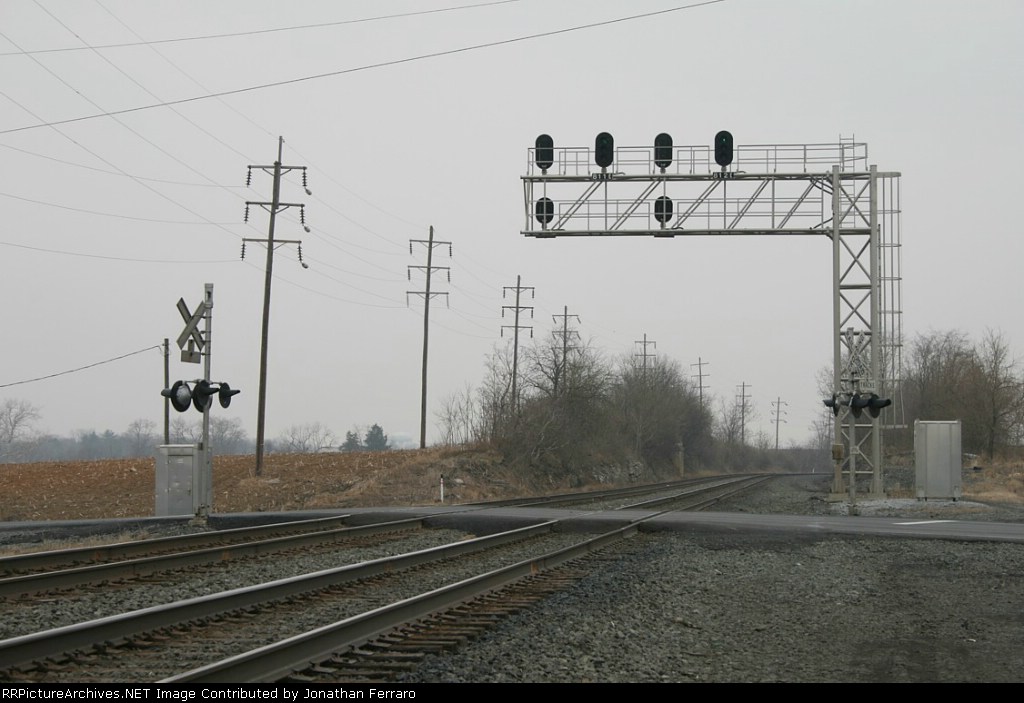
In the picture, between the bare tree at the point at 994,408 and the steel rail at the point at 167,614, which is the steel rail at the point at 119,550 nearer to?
the steel rail at the point at 167,614

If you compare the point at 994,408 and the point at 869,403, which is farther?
the point at 994,408

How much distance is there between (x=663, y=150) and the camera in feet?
93.0

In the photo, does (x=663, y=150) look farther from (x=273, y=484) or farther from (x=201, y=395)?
(x=273, y=484)

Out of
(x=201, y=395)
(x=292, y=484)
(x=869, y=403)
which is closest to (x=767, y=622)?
(x=201, y=395)

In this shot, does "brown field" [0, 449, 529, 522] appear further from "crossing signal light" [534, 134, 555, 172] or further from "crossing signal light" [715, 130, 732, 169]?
"crossing signal light" [715, 130, 732, 169]

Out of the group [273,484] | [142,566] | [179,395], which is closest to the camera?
[142,566]

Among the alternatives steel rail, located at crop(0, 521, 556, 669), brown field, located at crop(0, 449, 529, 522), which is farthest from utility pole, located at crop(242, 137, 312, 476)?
steel rail, located at crop(0, 521, 556, 669)

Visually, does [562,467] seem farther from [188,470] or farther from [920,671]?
[920,671]

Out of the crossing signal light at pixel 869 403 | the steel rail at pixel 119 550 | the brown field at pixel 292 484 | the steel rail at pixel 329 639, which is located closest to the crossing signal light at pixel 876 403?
the crossing signal light at pixel 869 403

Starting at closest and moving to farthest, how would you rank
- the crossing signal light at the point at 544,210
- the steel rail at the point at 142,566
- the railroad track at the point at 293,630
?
the railroad track at the point at 293,630, the steel rail at the point at 142,566, the crossing signal light at the point at 544,210

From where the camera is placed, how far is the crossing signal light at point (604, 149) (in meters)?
27.4

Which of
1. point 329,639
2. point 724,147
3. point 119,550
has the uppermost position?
point 724,147

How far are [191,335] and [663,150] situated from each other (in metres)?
13.8
